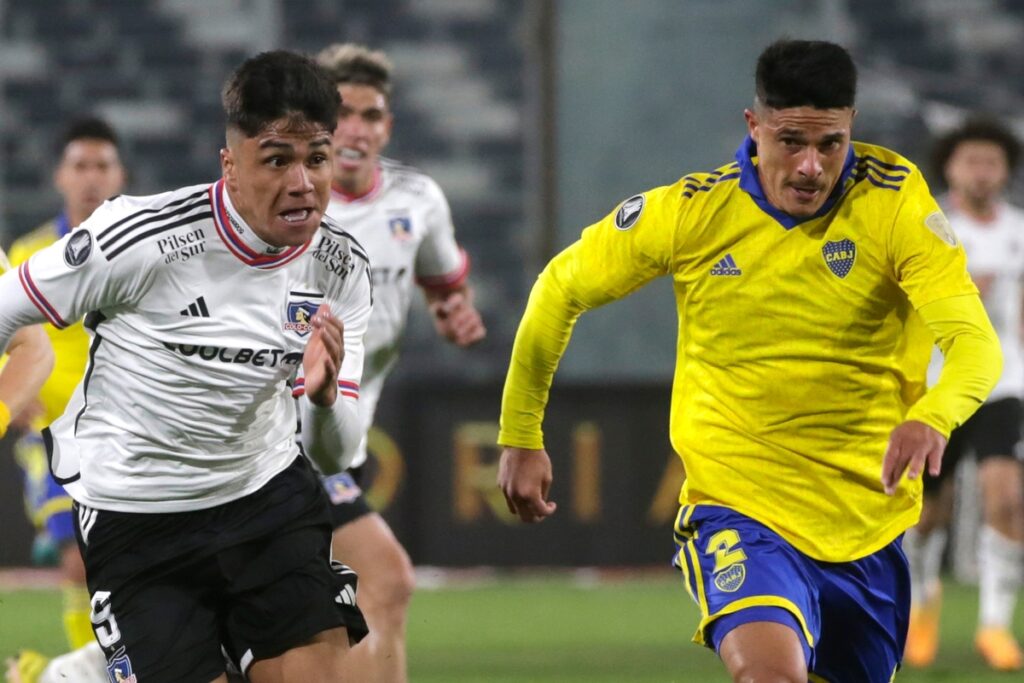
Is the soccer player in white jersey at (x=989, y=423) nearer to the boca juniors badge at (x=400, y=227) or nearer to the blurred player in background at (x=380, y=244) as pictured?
the blurred player in background at (x=380, y=244)

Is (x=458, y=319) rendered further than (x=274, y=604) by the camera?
Yes

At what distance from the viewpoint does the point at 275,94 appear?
429 cm

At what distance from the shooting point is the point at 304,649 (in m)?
4.41

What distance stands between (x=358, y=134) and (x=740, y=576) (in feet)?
8.45

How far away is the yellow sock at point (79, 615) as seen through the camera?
22.4 ft

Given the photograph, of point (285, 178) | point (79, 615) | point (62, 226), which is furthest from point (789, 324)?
point (62, 226)

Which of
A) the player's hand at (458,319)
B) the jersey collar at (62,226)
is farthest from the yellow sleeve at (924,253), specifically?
the jersey collar at (62,226)

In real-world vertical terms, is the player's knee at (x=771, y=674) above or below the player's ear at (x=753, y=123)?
below

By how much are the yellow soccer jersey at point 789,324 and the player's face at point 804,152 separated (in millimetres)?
66

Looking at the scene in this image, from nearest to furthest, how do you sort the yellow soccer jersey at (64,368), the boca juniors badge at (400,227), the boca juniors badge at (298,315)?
the boca juniors badge at (298,315) → the boca juniors badge at (400,227) → the yellow soccer jersey at (64,368)

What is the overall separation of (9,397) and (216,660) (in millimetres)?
863

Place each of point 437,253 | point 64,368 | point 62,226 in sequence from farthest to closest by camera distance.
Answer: point 62,226 < point 64,368 < point 437,253

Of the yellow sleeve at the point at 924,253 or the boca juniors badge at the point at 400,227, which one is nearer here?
the yellow sleeve at the point at 924,253

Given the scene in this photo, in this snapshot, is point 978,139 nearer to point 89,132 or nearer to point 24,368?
point 89,132
